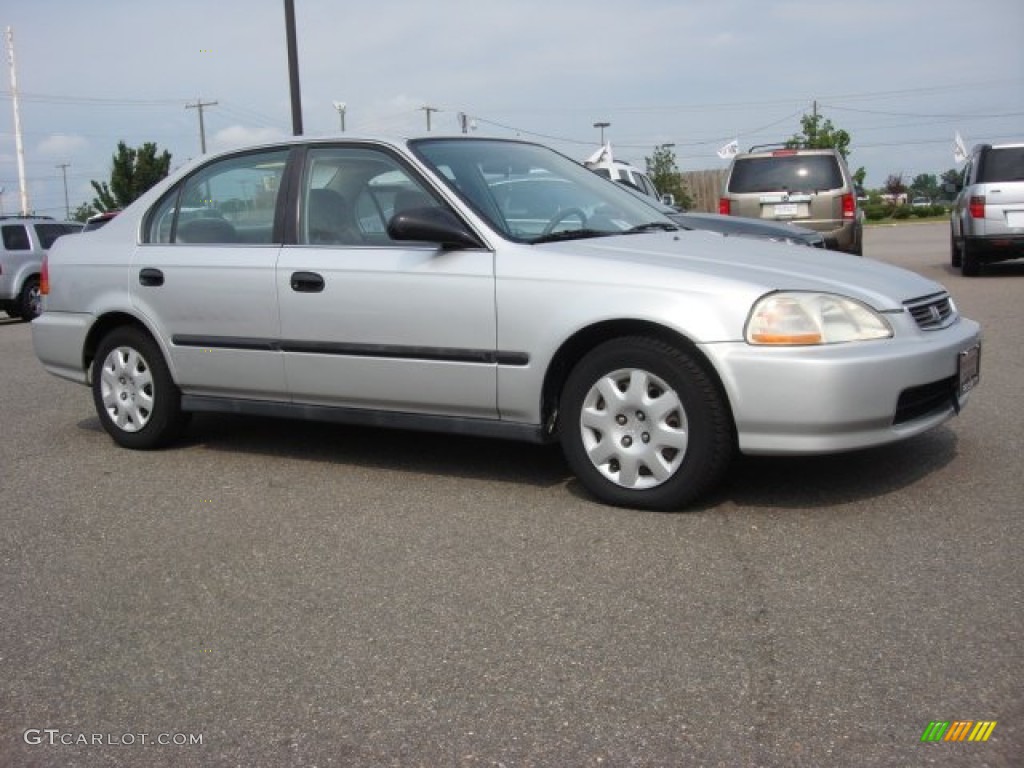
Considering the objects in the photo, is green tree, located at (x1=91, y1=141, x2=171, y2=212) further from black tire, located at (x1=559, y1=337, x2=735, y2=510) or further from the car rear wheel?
black tire, located at (x1=559, y1=337, x2=735, y2=510)

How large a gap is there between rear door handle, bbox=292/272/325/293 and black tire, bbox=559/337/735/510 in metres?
1.33

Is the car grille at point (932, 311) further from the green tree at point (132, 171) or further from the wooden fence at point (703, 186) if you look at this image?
the green tree at point (132, 171)

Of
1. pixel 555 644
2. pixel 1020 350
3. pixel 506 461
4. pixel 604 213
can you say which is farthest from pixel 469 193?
pixel 1020 350

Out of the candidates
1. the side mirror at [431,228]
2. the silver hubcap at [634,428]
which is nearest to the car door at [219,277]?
the side mirror at [431,228]

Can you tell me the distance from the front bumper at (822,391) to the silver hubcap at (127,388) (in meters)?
3.22

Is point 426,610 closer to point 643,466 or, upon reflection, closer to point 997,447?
point 643,466

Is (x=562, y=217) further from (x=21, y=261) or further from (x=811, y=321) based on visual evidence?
(x=21, y=261)

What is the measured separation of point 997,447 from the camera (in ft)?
17.3

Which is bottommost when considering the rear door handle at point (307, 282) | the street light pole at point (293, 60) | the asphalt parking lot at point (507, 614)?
the asphalt parking lot at point (507, 614)

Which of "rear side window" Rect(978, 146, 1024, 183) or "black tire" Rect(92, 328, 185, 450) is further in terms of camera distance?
"rear side window" Rect(978, 146, 1024, 183)

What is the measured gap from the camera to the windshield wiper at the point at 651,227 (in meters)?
5.34

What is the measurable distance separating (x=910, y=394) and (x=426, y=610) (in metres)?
2.11

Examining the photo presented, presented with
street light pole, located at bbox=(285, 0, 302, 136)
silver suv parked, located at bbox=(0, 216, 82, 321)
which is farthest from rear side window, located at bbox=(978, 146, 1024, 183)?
silver suv parked, located at bbox=(0, 216, 82, 321)

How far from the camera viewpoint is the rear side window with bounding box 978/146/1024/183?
14094 mm
